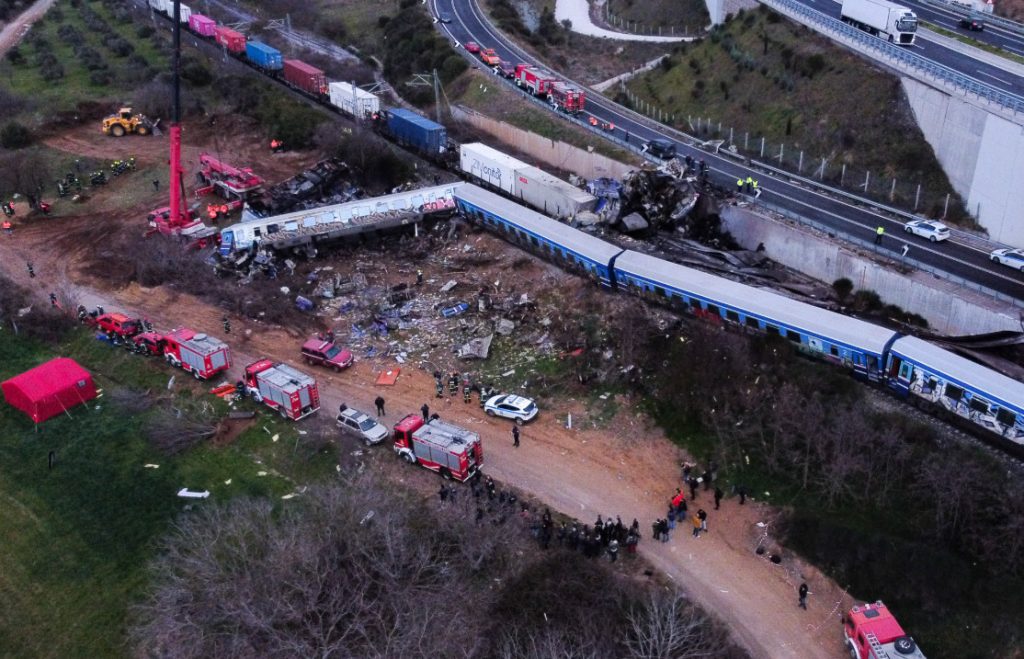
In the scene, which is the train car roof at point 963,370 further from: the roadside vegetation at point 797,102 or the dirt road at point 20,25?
the dirt road at point 20,25

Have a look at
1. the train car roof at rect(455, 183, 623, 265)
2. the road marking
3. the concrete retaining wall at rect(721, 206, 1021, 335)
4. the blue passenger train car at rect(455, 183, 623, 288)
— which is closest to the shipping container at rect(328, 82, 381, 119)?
the train car roof at rect(455, 183, 623, 265)

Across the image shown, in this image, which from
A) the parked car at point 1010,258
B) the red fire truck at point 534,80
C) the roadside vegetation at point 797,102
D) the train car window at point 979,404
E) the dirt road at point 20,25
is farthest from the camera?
the dirt road at point 20,25

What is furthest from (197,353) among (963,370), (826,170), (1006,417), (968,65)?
(968,65)

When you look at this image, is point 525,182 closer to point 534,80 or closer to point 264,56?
point 534,80

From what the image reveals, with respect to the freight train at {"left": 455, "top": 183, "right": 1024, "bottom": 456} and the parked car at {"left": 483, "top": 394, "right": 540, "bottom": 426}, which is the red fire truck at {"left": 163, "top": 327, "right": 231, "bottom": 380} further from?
the freight train at {"left": 455, "top": 183, "right": 1024, "bottom": 456}

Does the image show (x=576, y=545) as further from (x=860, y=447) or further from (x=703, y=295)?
(x=703, y=295)

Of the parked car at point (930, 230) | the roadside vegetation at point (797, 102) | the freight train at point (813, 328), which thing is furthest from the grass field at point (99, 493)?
the roadside vegetation at point (797, 102)

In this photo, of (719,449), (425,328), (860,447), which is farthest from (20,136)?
(860,447)
